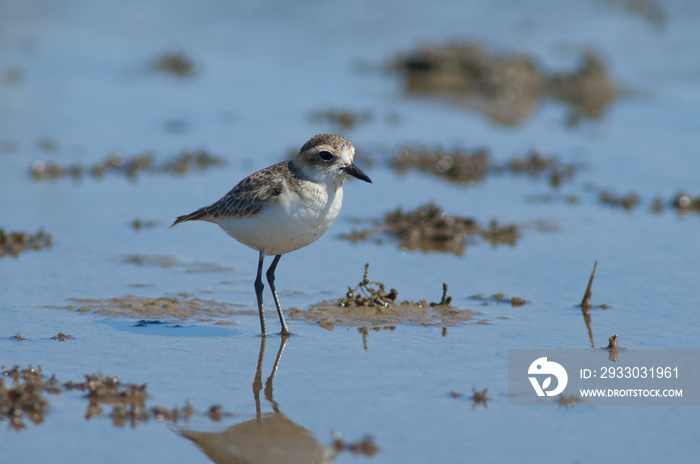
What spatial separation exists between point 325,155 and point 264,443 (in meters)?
2.40

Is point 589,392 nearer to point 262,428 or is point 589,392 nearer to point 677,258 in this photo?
point 262,428

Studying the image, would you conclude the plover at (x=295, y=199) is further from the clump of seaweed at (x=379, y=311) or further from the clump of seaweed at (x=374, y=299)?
the clump of seaweed at (x=374, y=299)

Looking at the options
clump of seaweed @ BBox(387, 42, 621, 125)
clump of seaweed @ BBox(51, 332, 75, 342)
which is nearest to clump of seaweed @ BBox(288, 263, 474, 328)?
clump of seaweed @ BBox(51, 332, 75, 342)

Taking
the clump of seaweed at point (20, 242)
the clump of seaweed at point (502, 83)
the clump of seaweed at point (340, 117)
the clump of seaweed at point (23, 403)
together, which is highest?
the clump of seaweed at point (502, 83)

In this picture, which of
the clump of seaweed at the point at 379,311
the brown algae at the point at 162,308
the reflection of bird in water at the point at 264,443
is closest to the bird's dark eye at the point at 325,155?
the clump of seaweed at the point at 379,311

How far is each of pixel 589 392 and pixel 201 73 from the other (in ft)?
44.9

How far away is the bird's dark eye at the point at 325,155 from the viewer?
655 centimetres

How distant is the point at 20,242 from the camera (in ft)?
27.9

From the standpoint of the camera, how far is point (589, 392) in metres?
5.53

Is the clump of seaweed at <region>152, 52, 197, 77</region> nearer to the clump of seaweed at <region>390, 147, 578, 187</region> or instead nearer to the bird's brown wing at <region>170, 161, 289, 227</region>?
the clump of seaweed at <region>390, 147, 578, 187</region>

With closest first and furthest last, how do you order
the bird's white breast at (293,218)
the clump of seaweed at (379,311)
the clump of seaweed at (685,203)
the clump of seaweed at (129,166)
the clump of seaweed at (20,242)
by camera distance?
the bird's white breast at (293,218) < the clump of seaweed at (379,311) < the clump of seaweed at (20,242) < the clump of seaweed at (685,203) < the clump of seaweed at (129,166)

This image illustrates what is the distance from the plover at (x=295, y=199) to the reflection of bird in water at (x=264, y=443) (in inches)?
63.4

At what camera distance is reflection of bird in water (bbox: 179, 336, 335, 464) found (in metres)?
4.71

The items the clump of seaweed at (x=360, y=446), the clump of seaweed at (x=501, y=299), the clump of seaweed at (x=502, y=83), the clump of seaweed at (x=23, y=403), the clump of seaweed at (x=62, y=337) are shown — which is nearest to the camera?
the clump of seaweed at (x=360, y=446)
